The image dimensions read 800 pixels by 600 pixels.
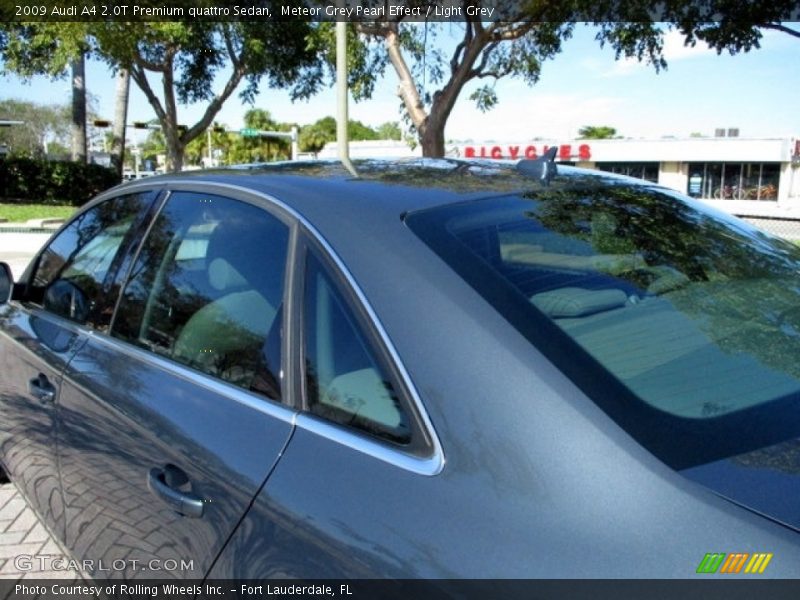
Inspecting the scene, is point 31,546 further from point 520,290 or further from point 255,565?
point 520,290

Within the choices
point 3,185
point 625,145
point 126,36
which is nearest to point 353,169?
point 126,36

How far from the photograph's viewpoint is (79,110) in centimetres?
2564

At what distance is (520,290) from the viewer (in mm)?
1607

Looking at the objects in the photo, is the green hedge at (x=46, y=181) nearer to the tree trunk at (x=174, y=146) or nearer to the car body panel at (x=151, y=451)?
the tree trunk at (x=174, y=146)

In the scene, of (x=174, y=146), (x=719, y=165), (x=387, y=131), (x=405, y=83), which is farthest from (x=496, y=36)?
(x=387, y=131)

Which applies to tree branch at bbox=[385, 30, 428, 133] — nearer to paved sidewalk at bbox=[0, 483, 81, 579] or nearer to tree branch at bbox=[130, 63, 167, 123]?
tree branch at bbox=[130, 63, 167, 123]

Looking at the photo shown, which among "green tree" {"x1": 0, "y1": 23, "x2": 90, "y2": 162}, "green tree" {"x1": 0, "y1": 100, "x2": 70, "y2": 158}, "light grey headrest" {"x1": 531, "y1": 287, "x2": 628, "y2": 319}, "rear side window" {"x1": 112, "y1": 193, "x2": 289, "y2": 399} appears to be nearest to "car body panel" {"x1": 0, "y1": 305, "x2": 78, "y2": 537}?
"rear side window" {"x1": 112, "y1": 193, "x2": 289, "y2": 399}

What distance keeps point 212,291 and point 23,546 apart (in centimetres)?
194

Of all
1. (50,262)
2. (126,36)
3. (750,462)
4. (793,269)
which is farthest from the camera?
(126,36)

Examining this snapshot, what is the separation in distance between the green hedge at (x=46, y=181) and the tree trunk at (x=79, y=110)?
1.04 metres

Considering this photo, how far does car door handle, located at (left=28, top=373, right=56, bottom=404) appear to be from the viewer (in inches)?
101

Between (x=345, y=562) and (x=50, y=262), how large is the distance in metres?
2.43

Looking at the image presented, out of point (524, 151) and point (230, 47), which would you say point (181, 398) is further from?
point (524, 151)

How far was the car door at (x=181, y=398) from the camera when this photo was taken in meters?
1.75
